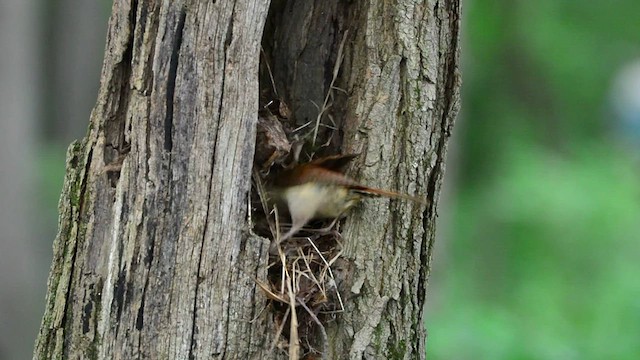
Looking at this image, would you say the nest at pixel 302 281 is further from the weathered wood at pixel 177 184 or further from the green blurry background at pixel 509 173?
the green blurry background at pixel 509 173

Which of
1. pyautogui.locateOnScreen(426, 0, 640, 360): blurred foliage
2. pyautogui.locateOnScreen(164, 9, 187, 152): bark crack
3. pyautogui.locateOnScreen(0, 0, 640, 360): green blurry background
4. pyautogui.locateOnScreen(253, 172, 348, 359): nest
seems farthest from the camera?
pyautogui.locateOnScreen(426, 0, 640, 360): blurred foliage

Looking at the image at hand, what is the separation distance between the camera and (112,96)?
7.52 ft

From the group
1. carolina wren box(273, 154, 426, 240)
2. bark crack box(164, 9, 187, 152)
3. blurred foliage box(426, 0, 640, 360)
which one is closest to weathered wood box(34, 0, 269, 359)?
bark crack box(164, 9, 187, 152)

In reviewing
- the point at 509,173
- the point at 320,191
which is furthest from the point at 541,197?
the point at 320,191

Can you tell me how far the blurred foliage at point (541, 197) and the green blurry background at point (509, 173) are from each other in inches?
0.6

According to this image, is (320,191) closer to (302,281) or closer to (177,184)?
(302,281)

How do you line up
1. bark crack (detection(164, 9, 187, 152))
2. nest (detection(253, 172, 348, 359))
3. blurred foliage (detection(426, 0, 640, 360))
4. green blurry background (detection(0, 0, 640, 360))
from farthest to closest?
blurred foliage (detection(426, 0, 640, 360)), green blurry background (detection(0, 0, 640, 360)), nest (detection(253, 172, 348, 359)), bark crack (detection(164, 9, 187, 152))

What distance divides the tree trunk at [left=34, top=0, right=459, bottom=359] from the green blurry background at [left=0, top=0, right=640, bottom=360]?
234 cm

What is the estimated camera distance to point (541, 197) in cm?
673

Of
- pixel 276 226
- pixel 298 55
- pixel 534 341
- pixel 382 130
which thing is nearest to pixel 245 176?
pixel 276 226

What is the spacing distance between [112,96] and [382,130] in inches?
27.9

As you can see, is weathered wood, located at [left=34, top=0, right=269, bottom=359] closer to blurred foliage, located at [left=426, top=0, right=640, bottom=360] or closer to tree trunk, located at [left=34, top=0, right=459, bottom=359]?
tree trunk, located at [left=34, top=0, right=459, bottom=359]

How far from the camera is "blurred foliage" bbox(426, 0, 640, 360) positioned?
17.4 ft

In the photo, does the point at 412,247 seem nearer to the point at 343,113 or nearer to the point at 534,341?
the point at 343,113
